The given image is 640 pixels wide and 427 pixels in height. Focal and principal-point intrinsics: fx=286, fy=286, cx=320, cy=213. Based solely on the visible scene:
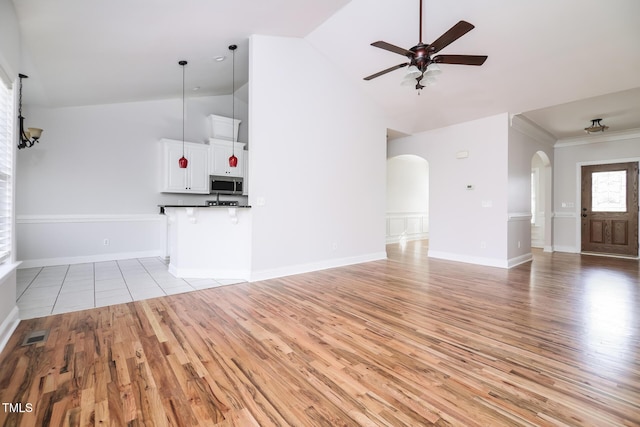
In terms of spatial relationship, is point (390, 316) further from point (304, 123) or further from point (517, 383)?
point (304, 123)

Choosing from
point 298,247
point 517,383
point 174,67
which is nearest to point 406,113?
point 298,247

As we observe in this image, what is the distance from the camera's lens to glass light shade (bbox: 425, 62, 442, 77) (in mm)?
3020

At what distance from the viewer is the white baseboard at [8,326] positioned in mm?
2200

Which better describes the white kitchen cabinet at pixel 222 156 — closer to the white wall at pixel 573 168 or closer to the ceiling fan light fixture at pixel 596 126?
the ceiling fan light fixture at pixel 596 126

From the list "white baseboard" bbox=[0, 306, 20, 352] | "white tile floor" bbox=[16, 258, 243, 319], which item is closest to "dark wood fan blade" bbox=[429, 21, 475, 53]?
"white tile floor" bbox=[16, 258, 243, 319]

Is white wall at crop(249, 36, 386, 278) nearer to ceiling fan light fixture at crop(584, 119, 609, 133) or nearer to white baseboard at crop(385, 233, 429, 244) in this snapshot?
white baseboard at crop(385, 233, 429, 244)

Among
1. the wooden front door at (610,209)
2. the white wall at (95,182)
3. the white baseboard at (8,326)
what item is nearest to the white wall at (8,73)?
the white baseboard at (8,326)

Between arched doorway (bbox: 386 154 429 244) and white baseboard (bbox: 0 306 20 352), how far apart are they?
762 centimetres

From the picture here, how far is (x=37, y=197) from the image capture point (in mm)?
5043

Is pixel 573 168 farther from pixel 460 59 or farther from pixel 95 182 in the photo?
pixel 95 182

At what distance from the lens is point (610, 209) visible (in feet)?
22.5

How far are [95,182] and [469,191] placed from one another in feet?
24.0

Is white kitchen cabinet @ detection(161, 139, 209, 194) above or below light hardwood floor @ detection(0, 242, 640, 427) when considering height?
above

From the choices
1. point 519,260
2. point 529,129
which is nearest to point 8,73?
point 519,260
